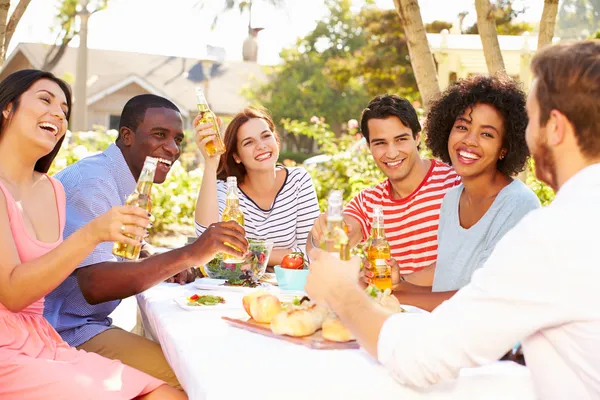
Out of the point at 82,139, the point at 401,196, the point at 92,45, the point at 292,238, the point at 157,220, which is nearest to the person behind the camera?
the point at 401,196

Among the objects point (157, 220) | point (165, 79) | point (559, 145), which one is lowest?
point (157, 220)

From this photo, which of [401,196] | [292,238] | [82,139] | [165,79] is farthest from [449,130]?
[165,79]

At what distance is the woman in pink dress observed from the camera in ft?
7.47

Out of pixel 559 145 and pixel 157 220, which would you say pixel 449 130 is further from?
pixel 157 220

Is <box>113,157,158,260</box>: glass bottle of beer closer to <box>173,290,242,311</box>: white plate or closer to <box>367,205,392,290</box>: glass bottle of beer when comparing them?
<box>173,290,242,311</box>: white plate

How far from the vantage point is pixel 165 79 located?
3425cm

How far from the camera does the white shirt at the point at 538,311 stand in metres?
1.56

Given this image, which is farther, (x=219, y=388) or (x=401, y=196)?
(x=401, y=196)

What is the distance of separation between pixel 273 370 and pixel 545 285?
2.40 feet

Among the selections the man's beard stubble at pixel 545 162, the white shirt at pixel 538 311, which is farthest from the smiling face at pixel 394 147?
the white shirt at pixel 538 311

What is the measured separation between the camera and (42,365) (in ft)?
7.63

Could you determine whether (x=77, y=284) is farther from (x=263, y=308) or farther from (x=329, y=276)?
(x=329, y=276)

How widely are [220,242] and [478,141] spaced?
4.40ft

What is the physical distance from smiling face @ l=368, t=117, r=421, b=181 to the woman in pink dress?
65.5 inches
